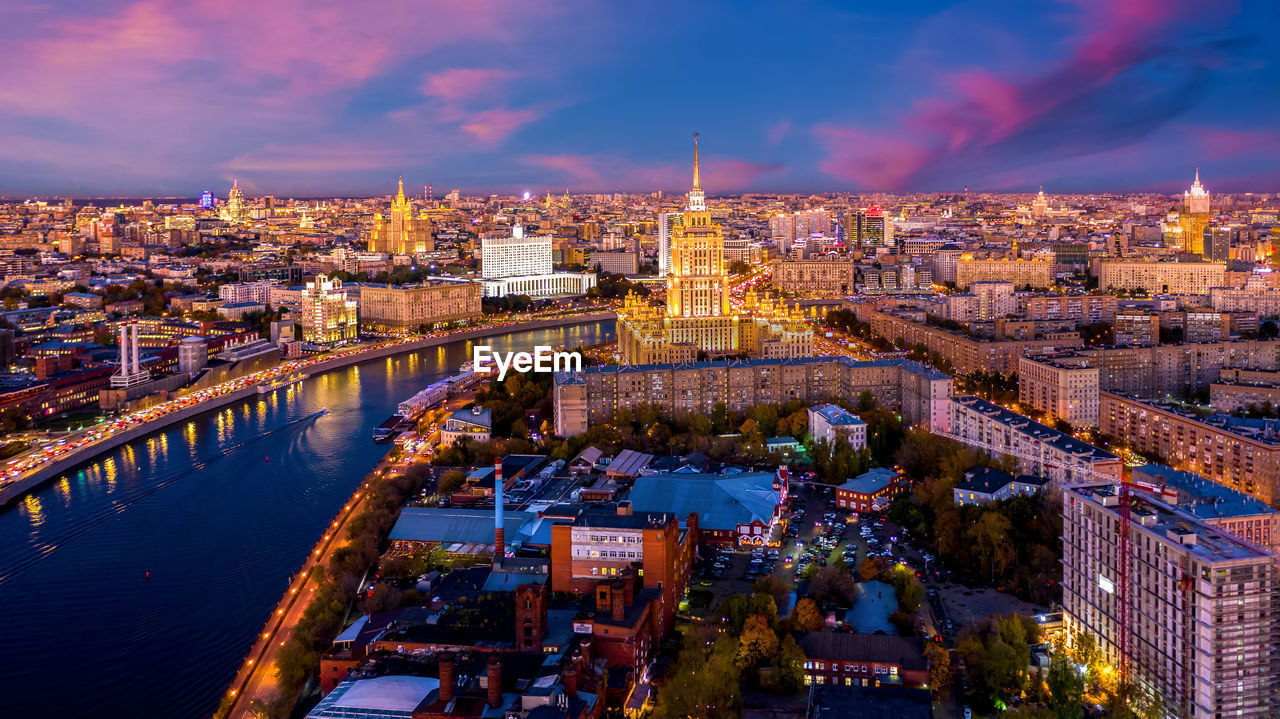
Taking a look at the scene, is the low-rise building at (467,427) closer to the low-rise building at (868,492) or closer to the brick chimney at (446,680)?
the low-rise building at (868,492)

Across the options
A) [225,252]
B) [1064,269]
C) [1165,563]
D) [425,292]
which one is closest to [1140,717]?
[1165,563]

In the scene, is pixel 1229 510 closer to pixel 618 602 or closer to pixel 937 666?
pixel 937 666

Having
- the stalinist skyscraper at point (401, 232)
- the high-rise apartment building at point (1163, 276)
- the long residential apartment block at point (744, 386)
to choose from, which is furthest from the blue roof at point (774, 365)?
the stalinist skyscraper at point (401, 232)

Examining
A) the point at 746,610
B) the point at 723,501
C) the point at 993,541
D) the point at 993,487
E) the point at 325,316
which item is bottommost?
the point at 746,610

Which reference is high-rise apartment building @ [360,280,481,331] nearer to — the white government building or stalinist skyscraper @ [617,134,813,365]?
the white government building

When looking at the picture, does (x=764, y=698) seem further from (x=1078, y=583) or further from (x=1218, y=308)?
(x=1218, y=308)

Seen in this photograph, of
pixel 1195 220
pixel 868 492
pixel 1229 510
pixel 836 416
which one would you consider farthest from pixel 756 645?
pixel 1195 220
